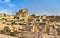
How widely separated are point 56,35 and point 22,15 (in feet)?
57.8

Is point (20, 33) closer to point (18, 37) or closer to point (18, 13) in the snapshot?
point (18, 37)

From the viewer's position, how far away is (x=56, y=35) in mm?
13078

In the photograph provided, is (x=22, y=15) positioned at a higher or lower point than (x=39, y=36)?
higher

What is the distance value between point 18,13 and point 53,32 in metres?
16.5

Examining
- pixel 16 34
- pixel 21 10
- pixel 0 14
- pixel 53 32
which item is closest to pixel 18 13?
pixel 21 10

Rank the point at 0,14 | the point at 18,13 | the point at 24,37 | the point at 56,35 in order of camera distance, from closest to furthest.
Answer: the point at 24,37
the point at 56,35
the point at 18,13
the point at 0,14

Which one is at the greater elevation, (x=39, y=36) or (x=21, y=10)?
(x=21, y=10)

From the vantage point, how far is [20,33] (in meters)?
10.5

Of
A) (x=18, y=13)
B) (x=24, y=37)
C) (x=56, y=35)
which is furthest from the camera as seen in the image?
(x=18, y=13)

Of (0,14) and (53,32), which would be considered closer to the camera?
(53,32)

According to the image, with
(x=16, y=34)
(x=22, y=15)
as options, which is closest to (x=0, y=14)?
(x=22, y=15)

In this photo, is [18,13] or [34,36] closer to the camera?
[34,36]

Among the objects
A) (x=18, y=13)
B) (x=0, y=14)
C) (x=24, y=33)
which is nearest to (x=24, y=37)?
Answer: (x=24, y=33)

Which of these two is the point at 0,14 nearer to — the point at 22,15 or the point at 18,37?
the point at 22,15
